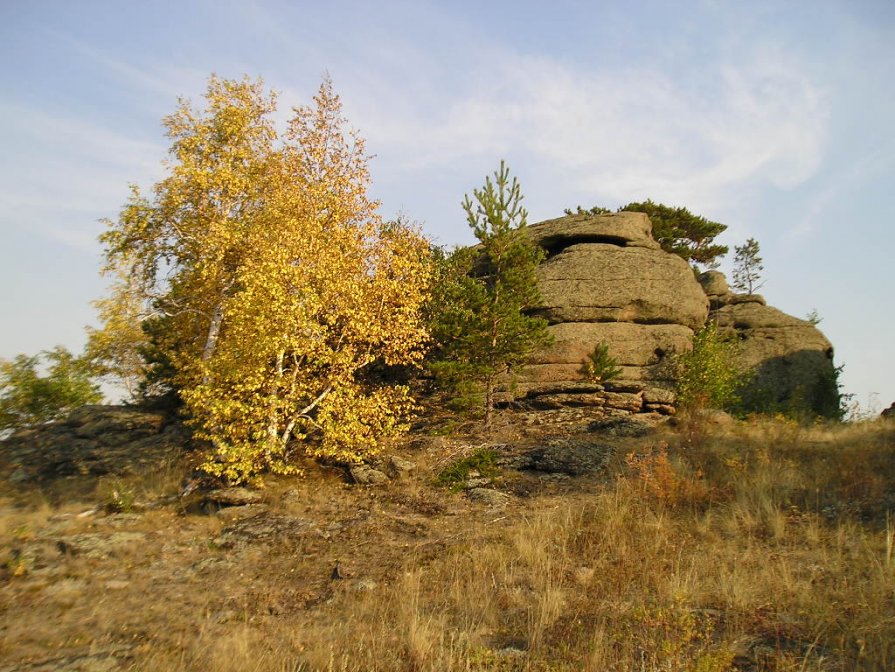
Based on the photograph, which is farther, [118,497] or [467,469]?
[467,469]

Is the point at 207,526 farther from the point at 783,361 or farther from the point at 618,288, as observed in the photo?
the point at 783,361

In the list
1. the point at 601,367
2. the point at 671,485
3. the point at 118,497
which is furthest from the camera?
the point at 601,367

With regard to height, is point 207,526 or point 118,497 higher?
point 118,497

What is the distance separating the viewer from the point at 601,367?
23.2m

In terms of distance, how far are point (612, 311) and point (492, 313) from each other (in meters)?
7.92

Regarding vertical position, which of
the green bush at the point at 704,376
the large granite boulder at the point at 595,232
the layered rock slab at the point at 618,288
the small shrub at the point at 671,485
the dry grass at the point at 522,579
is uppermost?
the large granite boulder at the point at 595,232

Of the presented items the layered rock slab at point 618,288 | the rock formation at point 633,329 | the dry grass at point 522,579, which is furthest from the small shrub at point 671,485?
the layered rock slab at point 618,288

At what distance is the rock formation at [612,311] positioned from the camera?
23031 millimetres

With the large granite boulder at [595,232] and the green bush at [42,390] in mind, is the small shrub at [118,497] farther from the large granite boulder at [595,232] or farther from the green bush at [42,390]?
the large granite boulder at [595,232]

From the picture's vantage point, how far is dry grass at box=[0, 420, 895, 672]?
7.16 metres

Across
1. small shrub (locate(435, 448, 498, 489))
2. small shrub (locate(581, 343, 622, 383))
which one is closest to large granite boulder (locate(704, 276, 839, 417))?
small shrub (locate(581, 343, 622, 383))

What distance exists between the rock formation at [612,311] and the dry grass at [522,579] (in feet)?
22.9

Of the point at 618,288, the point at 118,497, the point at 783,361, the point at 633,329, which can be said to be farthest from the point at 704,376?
the point at 118,497

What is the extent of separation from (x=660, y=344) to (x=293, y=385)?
640 inches
